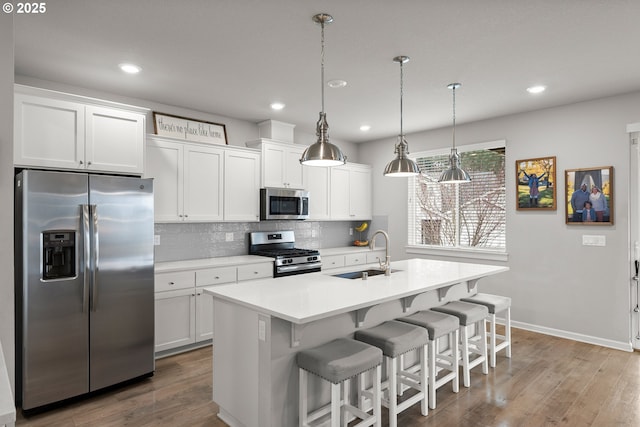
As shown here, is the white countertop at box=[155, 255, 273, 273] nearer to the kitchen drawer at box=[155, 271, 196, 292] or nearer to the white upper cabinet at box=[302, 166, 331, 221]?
the kitchen drawer at box=[155, 271, 196, 292]

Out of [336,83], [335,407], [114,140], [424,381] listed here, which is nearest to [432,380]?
[424,381]

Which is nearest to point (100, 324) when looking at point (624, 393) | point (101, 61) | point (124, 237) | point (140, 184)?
point (124, 237)

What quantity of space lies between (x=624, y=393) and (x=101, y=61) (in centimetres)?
491

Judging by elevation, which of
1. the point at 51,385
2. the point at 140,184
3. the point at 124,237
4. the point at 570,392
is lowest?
the point at 570,392

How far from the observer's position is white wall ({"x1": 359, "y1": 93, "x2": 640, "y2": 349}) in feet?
13.0

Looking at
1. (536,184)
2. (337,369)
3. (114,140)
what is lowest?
(337,369)

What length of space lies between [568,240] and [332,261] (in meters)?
2.87

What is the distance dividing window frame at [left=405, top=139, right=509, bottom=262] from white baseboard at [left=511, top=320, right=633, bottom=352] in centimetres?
82

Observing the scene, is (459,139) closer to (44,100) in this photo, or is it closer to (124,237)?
(124,237)

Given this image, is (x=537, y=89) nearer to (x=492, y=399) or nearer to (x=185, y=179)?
(x=492, y=399)

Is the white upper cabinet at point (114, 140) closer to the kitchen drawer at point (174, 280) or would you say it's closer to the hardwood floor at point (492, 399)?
the kitchen drawer at point (174, 280)

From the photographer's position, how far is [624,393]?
298 centimetres

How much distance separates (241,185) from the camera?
15.1ft

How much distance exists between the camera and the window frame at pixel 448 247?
4.85m
